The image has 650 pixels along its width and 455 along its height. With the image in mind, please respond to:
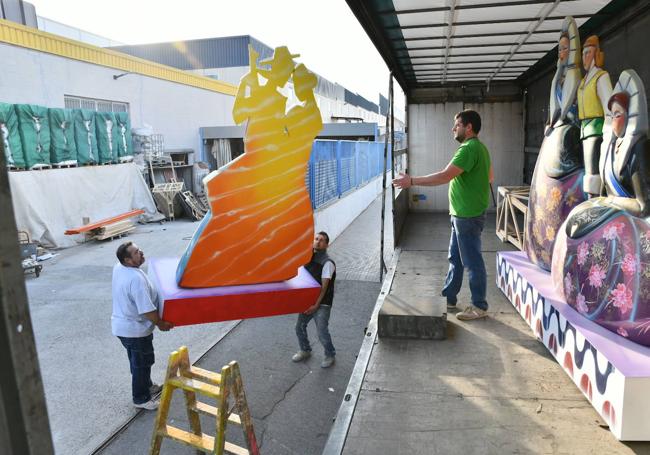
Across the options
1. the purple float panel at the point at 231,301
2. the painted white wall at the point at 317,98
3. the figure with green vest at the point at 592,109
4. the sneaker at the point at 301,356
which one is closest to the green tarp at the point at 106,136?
the painted white wall at the point at 317,98

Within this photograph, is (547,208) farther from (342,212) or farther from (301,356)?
(342,212)

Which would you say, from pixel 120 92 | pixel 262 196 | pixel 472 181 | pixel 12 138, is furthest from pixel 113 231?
pixel 472 181

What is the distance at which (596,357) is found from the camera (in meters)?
3.11

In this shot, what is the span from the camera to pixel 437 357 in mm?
3969

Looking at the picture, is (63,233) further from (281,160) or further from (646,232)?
(646,232)

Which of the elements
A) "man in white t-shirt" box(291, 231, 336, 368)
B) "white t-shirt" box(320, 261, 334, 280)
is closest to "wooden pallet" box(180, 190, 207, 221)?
"man in white t-shirt" box(291, 231, 336, 368)

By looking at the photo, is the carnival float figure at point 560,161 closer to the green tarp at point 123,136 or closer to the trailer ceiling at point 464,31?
the trailer ceiling at point 464,31

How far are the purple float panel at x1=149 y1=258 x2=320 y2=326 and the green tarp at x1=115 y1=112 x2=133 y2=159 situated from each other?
555 inches

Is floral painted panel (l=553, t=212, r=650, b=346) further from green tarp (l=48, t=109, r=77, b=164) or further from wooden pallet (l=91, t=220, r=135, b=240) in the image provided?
green tarp (l=48, t=109, r=77, b=164)

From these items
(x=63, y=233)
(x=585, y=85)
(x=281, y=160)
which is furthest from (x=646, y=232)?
(x=63, y=233)

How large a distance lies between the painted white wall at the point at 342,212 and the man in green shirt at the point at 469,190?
6.36m

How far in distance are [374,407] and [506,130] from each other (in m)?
8.55

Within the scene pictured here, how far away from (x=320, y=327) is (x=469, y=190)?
237 cm

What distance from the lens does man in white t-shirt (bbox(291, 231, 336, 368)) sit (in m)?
5.52
